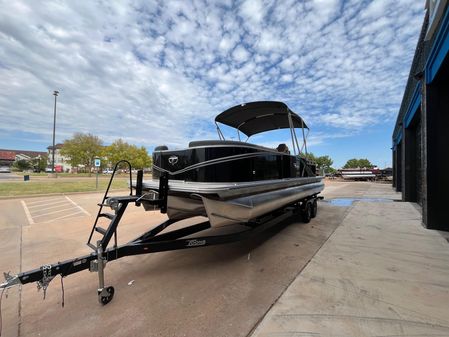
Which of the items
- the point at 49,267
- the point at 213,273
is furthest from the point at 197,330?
the point at 49,267

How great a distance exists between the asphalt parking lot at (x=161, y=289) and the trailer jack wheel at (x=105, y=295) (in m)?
0.07

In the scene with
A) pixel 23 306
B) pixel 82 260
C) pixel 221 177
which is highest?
pixel 221 177

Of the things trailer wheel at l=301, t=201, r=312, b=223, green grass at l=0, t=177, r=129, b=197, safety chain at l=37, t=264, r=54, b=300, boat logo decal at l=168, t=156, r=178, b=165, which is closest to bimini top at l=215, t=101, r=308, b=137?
trailer wheel at l=301, t=201, r=312, b=223

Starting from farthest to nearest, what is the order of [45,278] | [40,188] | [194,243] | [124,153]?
[124,153]
[40,188]
[194,243]
[45,278]

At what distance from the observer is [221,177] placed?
3.06 meters

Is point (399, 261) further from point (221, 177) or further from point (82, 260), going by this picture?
point (82, 260)

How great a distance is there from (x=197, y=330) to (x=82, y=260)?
1.21 meters

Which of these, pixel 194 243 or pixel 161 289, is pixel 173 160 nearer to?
pixel 194 243

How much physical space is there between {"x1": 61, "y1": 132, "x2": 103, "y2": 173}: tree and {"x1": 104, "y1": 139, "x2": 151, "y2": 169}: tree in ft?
4.82

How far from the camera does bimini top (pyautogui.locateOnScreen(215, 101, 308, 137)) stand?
4.93 metres

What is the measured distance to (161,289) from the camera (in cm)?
275

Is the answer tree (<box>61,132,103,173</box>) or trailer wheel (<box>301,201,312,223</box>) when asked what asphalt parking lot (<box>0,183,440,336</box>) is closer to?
trailer wheel (<box>301,201,312,223</box>)

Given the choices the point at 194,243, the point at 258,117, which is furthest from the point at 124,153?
the point at 194,243

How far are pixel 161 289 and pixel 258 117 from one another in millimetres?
4210
